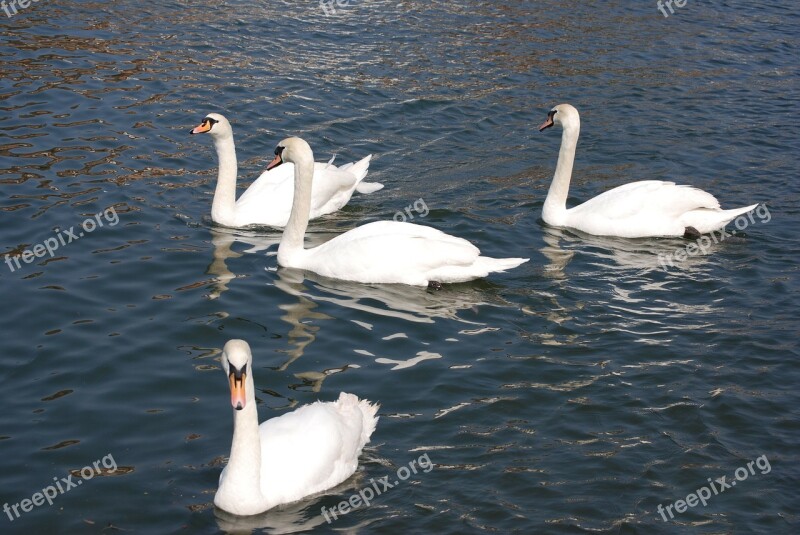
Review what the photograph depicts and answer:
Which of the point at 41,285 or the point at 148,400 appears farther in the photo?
the point at 41,285

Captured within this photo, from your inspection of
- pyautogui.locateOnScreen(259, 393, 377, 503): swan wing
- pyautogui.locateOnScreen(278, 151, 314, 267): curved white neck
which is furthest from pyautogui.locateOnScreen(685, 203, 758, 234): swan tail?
pyautogui.locateOnScreen(259, 393, 377, 503): swan wing

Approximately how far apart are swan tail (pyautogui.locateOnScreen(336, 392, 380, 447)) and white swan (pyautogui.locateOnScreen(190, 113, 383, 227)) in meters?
4.65

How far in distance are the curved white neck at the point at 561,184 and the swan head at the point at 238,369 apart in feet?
21.4

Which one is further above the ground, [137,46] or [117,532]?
[137,46]

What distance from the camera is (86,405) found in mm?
7711

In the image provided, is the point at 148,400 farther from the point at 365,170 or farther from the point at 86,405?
the point at 365,170

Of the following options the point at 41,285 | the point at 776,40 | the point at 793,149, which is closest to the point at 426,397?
the point at 41,285

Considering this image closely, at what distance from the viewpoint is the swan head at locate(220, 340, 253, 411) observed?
6.21 metres

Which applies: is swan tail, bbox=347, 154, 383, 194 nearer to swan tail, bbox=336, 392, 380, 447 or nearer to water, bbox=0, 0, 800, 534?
water, bbox=0, 0, 800, 534

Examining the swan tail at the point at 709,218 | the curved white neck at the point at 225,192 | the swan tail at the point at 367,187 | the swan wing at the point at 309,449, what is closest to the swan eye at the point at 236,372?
the swan wing at the point at 309,449

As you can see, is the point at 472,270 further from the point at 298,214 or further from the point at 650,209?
the point at 650,209

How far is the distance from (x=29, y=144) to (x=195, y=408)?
20.7ft

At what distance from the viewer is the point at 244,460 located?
652 centimetres

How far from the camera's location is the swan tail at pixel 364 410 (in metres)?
7.28
